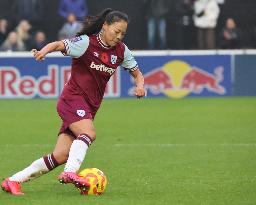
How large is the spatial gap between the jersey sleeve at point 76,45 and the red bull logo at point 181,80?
1233cm

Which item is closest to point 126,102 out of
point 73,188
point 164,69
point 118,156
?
point 164,69

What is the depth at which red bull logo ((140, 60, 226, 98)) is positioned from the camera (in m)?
21.8

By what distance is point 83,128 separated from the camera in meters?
9.30

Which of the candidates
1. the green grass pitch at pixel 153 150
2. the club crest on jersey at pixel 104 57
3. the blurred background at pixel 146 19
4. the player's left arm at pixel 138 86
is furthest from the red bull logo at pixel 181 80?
the club crest on jersey at pixel 104 57

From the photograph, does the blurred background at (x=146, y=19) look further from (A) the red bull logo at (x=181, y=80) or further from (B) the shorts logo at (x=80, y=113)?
(B) the shorts logo at (x=80, y=113)

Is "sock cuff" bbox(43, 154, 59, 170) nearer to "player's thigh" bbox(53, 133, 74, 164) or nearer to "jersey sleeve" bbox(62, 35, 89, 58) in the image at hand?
"player's thigh" bbox(53, 133, 74, 164)

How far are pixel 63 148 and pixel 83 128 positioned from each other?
Result: 1.01 feet

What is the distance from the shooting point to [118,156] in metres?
12.8

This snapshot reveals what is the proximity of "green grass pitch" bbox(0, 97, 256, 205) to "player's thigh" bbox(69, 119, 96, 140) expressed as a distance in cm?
62

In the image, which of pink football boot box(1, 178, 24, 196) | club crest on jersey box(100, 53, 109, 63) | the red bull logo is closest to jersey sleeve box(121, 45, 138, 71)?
club crest on jersey box(100, 53, 109, 63)

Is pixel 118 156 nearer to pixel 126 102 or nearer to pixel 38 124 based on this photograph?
pixel 38 124

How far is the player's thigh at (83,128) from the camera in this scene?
9273 mm

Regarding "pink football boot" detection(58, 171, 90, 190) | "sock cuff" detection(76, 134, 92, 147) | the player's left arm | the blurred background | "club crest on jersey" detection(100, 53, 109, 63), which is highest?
"club crest on jersey" detection(100, 53, 109, 63)

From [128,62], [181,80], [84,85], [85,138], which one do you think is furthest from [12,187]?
[181,80]
